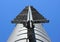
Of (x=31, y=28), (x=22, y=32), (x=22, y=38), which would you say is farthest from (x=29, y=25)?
(x=22, y=32)

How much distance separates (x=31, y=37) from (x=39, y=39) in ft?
2.46

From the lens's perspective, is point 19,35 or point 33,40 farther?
point 19,35

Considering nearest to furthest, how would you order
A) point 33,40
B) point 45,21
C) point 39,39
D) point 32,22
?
point 33,40 → point 32,22 → point 45,21 → point 39,39

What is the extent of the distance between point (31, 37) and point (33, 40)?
5 centimetres

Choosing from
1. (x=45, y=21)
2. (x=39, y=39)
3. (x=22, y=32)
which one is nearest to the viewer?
(x=45, y=21)

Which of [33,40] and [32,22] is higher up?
[32,22]

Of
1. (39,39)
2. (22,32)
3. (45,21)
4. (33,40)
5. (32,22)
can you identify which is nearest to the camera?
(33,40)

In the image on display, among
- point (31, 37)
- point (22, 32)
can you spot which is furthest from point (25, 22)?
point (22, 32)

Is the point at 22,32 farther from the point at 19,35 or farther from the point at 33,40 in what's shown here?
the point at 33,40

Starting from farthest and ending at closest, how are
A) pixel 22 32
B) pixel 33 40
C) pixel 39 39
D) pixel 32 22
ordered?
pixel 22 32
pixel 39 39
pixel 32 22
pixel 33 40

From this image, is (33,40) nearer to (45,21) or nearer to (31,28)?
(31,28)

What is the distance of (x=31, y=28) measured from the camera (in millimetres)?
2939

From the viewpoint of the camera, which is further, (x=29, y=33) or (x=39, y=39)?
(x=39, y=39)

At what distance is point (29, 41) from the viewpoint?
9.44 ft
